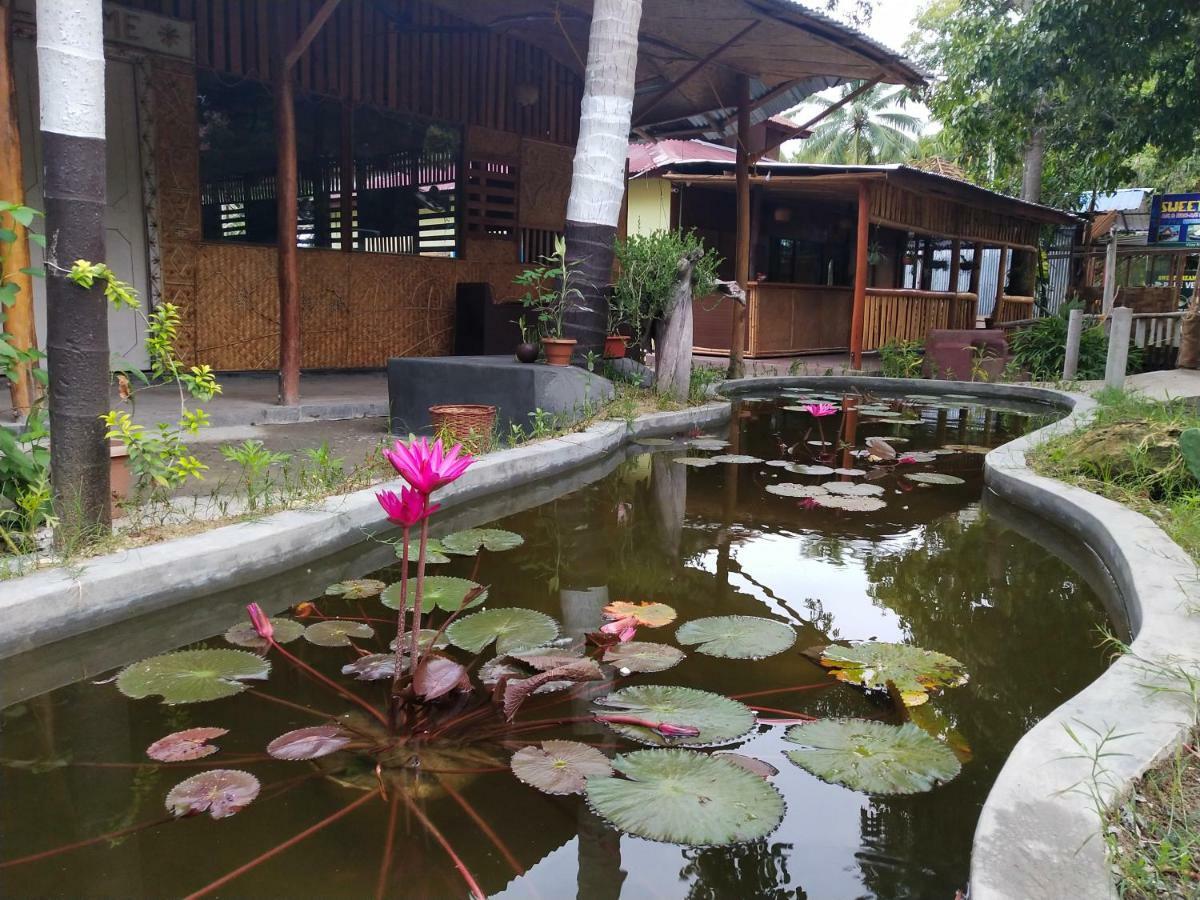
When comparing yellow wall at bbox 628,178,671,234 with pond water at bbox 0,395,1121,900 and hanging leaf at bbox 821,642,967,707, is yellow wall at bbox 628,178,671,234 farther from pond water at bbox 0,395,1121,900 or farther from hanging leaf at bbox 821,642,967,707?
hanging leaf at bbox 821,642,967,707

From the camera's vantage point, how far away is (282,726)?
2.24 meters

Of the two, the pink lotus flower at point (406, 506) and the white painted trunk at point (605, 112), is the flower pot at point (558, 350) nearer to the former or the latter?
the white painted trunk at point (605, 112)

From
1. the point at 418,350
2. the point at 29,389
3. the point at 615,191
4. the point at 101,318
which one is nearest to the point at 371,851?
the point at 101,318

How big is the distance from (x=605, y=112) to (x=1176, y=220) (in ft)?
53.1

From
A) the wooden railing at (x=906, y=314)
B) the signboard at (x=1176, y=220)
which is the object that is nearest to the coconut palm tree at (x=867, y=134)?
the signboard at (x=1176, y=220)

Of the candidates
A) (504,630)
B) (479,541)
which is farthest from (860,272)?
(504,630)

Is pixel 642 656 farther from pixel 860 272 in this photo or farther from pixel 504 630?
pixel 860 272

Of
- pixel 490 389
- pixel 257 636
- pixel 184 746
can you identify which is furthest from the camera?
pixel 490 389

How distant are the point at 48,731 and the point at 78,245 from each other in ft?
5.27

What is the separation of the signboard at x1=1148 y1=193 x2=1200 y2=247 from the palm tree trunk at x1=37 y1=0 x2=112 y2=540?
19825 mm

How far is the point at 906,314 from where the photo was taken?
48.2ft

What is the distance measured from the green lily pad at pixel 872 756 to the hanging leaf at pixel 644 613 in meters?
0.77

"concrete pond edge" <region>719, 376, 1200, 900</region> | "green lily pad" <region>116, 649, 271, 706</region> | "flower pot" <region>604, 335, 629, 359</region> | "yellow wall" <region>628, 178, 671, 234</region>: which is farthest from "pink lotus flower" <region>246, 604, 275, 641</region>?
"yellow wall" <region>628, 178, 671, 234</region>

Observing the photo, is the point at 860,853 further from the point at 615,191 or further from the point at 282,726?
the point at 615,191
